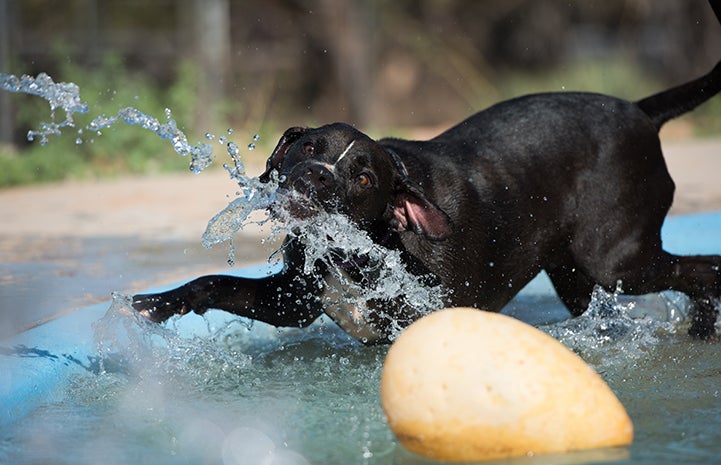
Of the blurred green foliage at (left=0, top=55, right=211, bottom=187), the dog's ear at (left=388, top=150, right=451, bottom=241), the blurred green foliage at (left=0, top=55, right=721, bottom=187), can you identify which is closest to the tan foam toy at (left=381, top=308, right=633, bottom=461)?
the dog's ear at (left=388, top=150, right=451, bottom=241)

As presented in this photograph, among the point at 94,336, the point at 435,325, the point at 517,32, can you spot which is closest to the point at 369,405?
the point at 435,325

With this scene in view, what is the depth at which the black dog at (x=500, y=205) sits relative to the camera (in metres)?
4.38

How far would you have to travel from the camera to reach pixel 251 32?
55.9 feet

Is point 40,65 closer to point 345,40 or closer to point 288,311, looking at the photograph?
point 345,40

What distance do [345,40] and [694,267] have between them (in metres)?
10.1

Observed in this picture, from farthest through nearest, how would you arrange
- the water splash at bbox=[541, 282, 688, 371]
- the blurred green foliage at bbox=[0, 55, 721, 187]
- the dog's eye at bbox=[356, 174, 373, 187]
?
the blurred green foliage at bbox=[0, 55, 721, 187] < the water splash at bbox=[541, 282, 688, 371] < the dog's eye at bbox=[356, 174, 373, 187]

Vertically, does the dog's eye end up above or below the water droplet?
below

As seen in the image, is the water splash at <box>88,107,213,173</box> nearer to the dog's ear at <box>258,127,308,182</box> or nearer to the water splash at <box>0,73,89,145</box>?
the water splash at <box>0,73,89,145</box>

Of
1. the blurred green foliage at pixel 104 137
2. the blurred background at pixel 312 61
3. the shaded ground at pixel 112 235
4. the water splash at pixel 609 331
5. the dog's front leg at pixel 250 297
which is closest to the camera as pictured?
the dog's front leg at pixel 250 297

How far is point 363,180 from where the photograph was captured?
170 inches

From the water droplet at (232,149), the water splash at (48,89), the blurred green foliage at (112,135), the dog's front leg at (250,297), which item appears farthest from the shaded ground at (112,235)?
the water droplet at (232,149)

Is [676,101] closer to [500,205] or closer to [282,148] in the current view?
[500,205]

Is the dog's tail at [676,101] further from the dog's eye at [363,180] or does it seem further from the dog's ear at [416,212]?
the dog's eye at [363,180]

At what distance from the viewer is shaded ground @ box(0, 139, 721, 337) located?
575 cm
